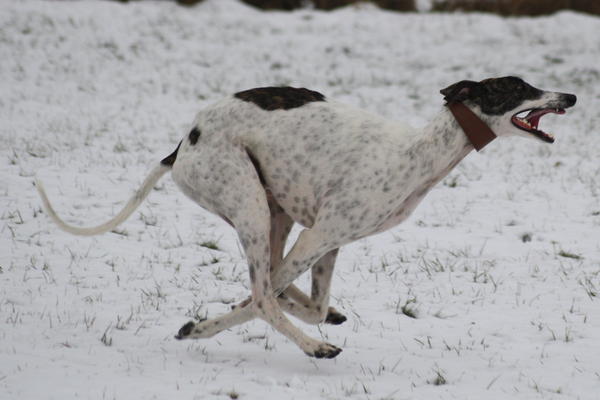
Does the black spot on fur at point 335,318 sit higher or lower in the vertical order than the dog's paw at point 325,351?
lower

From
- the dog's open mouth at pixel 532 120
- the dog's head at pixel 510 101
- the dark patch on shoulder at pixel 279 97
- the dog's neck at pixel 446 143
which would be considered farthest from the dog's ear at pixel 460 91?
the dark patch on shoulder at pixel 279 97

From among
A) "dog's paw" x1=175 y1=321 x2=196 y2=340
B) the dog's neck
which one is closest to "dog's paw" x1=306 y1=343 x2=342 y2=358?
"dog's paw" x1=175 y1=321 x2=196 y2=340

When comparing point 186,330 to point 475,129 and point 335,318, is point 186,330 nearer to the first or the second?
point 335,318

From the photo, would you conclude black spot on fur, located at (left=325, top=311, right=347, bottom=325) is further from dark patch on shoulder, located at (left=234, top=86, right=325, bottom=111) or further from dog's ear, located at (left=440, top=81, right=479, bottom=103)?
dog's ear, located at (left=440, top=81, right=479, bottom=103)

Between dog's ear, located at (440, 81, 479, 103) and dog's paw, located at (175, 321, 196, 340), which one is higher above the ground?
dog's ear, located at (440, 81, 479, 103)

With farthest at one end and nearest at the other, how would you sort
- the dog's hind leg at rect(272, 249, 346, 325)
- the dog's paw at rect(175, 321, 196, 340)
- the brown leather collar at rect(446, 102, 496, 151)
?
the dog's hind leg at rect(272, 249, 346, 325), the dog's paw at rect(175, 321, 196, 340), the brown leather collar at rect(446, 102, 496, 151)

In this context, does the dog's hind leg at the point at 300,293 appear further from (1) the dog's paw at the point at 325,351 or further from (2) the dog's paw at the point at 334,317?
(1) the dog's paw at the point at 325,351

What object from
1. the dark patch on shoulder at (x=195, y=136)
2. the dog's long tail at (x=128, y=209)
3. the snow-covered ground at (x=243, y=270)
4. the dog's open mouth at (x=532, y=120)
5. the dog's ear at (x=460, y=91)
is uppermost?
the dog's ear at (x=460, y=91)

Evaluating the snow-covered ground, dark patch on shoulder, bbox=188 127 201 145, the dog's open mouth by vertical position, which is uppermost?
the dog's open mouth

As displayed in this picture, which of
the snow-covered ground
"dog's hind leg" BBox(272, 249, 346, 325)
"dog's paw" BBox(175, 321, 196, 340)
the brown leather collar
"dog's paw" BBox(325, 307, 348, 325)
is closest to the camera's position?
the snow-covered ground

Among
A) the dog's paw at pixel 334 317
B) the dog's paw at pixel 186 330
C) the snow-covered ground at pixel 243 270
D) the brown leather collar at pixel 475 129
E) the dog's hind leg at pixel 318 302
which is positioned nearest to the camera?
the snow-covered ground at pixel 243 270

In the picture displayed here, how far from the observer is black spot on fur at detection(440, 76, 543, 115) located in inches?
161

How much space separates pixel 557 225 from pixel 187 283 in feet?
11.2

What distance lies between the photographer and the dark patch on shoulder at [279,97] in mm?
4449
